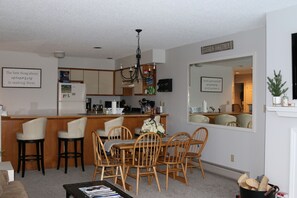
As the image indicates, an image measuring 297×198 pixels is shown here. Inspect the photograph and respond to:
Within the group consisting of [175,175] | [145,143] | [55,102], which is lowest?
[175,175]

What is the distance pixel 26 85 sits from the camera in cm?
787

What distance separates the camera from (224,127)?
5578 mm

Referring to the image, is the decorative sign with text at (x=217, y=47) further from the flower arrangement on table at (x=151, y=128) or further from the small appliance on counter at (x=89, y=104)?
the small appliance on counter at (x=89, y=104)

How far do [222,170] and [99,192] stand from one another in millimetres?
3103

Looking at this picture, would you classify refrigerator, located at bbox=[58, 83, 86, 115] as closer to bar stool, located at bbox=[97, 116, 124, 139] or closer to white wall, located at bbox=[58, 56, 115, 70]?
white wall, located at bbox=[58, 56, 115, 70]

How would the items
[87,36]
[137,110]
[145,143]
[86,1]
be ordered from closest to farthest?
[86,1], [145,143], [87,36], [137,110]

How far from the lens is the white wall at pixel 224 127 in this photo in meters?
4.85

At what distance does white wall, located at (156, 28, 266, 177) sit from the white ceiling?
26 centimetres

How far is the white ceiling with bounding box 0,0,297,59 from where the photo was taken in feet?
12.5

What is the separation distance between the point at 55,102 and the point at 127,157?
376 cm

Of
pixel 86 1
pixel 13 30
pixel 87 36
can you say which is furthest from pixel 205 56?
pixel 13 30

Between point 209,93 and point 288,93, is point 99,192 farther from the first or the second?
point 209,93

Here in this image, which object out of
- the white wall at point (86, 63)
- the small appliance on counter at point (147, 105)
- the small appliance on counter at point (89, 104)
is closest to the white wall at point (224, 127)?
the small appliance on counter at point (147, 105)

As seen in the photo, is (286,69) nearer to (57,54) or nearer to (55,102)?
(57,54)
